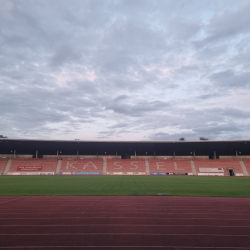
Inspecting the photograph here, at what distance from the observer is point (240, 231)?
6.58m

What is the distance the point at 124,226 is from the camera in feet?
22.8

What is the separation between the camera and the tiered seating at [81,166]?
4378 centimetres

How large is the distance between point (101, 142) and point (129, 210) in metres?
31.4

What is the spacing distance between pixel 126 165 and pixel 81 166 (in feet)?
37.2

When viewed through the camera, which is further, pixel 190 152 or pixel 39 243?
pixel 190 152

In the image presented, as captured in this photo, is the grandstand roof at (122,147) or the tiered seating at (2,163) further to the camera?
the tiered seating at (2,163)

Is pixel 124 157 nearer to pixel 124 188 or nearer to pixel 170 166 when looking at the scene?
pixel 170 166

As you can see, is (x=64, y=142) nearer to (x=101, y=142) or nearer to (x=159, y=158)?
(x=101, y=142)

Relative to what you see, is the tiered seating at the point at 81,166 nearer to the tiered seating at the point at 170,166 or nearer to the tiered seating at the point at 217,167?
the tiered seating at the point at 170,166

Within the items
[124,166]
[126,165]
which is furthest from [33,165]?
[126,165]

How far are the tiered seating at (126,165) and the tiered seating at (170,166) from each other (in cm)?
252

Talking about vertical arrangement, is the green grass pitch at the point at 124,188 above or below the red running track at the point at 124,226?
below

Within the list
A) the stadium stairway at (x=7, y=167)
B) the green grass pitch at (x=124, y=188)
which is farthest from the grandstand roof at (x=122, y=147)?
the green grass pitch at (x=124, y=188)

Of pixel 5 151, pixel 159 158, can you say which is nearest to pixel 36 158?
pixel 5 151
